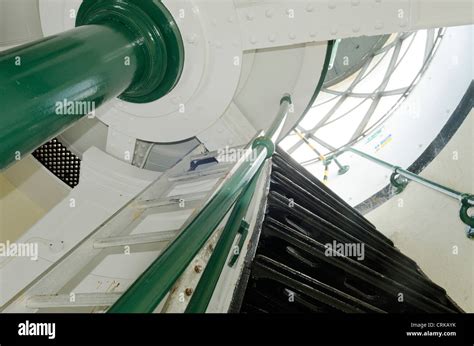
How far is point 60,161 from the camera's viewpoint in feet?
9.37

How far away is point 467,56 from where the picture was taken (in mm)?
4160

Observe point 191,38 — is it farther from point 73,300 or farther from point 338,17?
point 73,300

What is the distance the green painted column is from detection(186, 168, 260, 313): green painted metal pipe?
64 centimetres

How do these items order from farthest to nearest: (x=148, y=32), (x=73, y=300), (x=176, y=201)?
1. (x=176, y=201)
2. (x=148, y=32)
3. (x=73, y=300)

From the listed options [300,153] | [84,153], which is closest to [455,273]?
[84,153]

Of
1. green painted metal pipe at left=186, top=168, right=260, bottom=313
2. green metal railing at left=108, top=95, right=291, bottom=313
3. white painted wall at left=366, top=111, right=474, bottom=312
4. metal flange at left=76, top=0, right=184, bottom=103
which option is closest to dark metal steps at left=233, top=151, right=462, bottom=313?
white painted wall at left=366, top=111, right=474, bottom=312

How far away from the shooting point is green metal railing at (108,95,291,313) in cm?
75

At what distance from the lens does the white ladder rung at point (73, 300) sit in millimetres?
1335

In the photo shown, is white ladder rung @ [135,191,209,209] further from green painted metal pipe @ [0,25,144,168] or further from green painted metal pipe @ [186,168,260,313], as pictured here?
green painted metal pipe @ [0,25,144,168]

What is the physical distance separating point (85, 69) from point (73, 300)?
87 cm

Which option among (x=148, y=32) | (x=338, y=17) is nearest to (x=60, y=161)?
(x=148, y=32)

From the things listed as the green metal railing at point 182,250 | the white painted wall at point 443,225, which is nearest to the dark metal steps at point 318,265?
the white painted wall at point 443,225

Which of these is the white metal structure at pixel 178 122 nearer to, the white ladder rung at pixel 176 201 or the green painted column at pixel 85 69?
the white ladder rung at pixel 176 201

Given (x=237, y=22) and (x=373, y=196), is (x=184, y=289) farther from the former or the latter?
(x=373, y=196)
